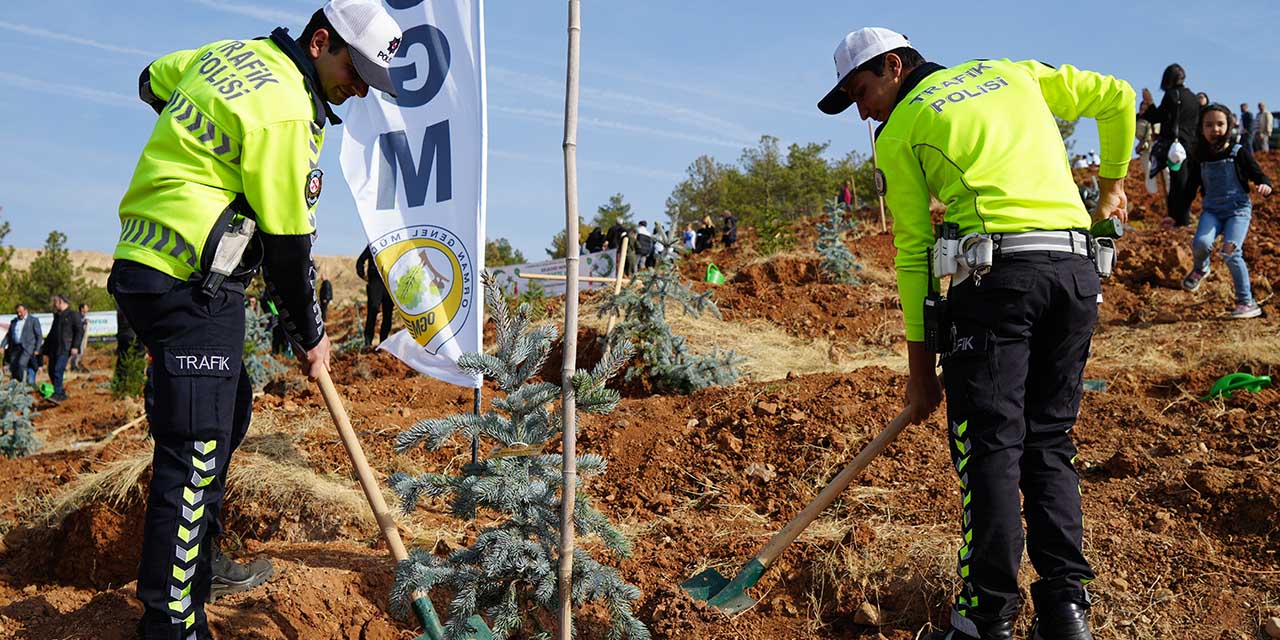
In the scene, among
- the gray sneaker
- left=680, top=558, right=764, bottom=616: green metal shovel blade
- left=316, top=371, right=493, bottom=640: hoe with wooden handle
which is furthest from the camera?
the gray sneaker

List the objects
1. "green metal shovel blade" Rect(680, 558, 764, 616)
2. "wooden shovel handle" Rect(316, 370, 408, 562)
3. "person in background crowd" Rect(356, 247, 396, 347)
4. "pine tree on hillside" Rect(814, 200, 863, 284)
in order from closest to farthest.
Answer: "wooden shovel handle" Rect(316, 370, 408, 562)
"green metal shovel blade" Rect(680, 558, 764, 616)
"person in background crowd" Rect(356, 247, 396, 347)
"pine tree on hillside" Rect(814, 200, 863, 284)

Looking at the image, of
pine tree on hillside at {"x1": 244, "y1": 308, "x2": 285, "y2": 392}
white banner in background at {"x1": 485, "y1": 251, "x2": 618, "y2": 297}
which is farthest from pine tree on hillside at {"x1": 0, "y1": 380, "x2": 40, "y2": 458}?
white banner in background at {"x1": 485, "y1": 251, "x2": 618, "y2": 297}

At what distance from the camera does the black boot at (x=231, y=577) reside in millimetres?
3484

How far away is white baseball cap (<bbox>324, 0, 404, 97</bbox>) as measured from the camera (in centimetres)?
293

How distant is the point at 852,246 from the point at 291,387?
8.52 meters

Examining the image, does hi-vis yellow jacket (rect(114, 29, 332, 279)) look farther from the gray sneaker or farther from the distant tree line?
the distant tree line

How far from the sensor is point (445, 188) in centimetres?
Result: 453

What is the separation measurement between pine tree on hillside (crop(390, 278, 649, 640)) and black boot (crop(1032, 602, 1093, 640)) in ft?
3.71

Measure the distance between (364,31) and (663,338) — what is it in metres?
4.17

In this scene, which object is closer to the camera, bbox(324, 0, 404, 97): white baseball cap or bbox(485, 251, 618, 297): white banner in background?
bbox(324, 0, 404, 97): white baseball cap

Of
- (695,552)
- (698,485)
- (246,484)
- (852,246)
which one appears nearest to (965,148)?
(695,552)

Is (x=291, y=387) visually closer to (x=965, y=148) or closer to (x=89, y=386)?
(x=965, y=148)

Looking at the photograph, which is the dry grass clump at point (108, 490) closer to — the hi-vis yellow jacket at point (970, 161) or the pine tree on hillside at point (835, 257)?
the hi-vis yellow jacket at point (970, 161)

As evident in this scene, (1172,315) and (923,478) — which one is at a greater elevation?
(1172,315)
